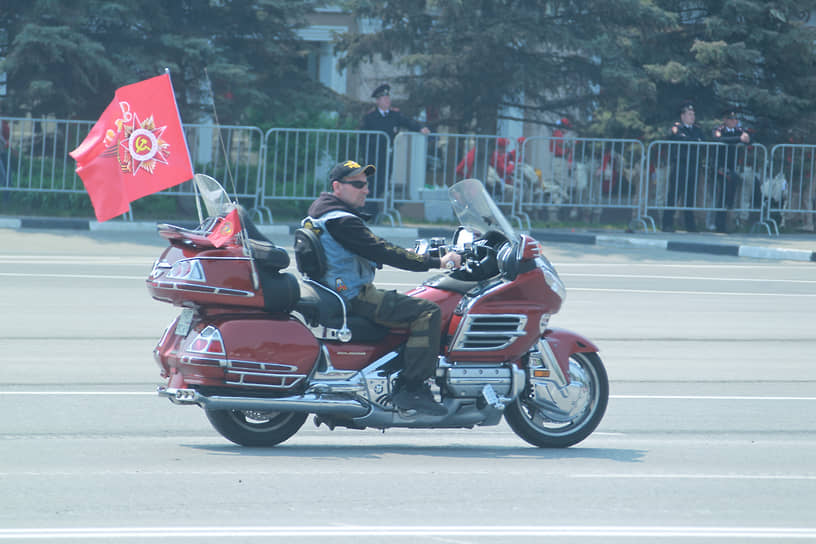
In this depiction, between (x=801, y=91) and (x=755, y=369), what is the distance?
518 inches

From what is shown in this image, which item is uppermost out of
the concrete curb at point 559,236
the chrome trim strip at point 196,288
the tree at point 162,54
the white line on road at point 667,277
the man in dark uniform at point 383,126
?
the tree at point 162,54

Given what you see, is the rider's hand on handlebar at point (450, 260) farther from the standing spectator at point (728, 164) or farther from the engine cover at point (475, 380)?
the standing spectator at point (728, 164)

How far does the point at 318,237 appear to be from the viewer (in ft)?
23.3

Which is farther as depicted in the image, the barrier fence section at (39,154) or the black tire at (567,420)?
the barrier fence section at (39,154)

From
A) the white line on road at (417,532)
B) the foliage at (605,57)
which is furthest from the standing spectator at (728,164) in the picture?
the white line on road at (417,532)

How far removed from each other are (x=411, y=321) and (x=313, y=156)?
13.3m

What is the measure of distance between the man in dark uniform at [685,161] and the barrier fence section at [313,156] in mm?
4735

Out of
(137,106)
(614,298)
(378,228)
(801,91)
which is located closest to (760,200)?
(801,91)

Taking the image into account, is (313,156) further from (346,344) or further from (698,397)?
(346,344)

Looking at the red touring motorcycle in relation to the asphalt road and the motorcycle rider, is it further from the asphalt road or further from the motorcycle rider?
the asphalt road

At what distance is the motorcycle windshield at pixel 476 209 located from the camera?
744 cm

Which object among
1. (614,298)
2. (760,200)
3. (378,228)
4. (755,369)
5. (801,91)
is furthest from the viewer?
(801,91)

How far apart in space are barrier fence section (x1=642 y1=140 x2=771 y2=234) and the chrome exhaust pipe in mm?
14240

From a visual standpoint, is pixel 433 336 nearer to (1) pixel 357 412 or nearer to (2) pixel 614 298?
(1) pixel 357 412
